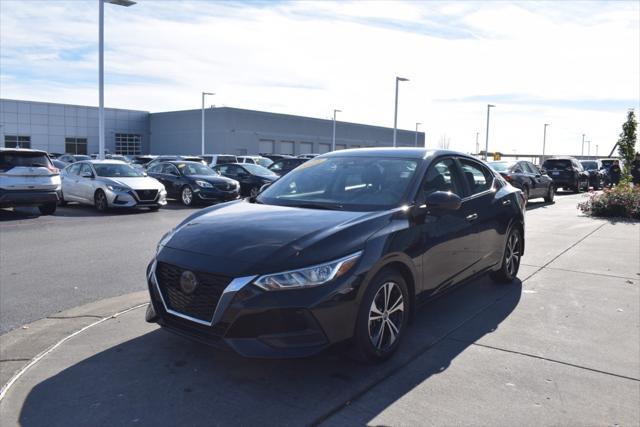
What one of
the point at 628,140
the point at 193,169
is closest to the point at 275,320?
the point at 193,169

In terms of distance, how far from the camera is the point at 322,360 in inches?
162

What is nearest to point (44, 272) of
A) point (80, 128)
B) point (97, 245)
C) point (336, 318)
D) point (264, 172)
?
point (97, 245)

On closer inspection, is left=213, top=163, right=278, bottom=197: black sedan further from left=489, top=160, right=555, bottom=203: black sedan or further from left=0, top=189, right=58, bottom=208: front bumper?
left=489, top=160, right=555, bottom=203: black sedan

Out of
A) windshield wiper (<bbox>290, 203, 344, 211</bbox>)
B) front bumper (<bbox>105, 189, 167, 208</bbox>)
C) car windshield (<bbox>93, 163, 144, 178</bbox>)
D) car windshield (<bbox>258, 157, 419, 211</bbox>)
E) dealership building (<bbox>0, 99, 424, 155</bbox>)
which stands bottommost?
front bumper (<bbox>105, 189, 167, 208</bbox>)

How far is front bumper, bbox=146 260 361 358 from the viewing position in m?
3.43

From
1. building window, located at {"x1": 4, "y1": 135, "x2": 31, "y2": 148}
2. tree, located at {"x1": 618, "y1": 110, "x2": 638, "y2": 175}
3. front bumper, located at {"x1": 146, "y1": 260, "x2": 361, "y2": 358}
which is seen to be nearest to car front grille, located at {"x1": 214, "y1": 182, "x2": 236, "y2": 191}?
tree, located at {"x1": 618, "y1": 110, "x2": 638, "y2": 175}

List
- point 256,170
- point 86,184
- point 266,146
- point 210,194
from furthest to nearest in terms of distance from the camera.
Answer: point 266,146, point 256,170, point 210,194, point 86,184

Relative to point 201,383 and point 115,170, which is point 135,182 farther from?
point 201,383

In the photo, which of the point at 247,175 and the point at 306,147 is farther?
the point at 306,147

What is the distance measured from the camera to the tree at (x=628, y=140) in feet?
54.4

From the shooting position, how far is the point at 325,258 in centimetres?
360

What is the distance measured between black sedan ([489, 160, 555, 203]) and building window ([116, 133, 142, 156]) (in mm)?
56032

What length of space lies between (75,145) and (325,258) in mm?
66244

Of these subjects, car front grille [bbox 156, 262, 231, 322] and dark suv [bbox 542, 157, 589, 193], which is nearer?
car front grille [bbox 156, 262, 231, 322]
